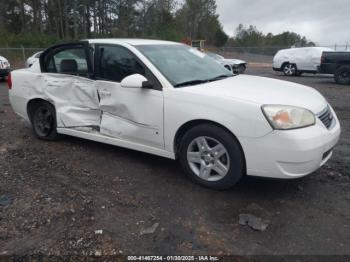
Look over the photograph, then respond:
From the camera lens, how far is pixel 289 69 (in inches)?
733

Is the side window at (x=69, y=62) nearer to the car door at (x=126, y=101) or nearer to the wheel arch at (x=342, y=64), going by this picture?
the car door at (x=126, y=101)

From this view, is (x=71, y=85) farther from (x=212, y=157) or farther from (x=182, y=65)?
(x=212, y=157)

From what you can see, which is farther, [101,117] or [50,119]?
[50,119]

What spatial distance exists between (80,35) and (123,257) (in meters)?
39.4

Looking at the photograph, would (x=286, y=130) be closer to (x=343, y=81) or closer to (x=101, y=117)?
(x=101, y=117)

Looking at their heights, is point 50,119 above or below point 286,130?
below

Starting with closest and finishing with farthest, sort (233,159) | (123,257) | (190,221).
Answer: (123,257) < (190,221) < (233,159)

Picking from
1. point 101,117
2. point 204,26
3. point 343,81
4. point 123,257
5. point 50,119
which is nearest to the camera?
point 123,257

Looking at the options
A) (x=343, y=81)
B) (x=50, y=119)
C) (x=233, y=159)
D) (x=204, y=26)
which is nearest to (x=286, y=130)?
(x=233, y=159)

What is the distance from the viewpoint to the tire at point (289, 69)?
60.4 feet

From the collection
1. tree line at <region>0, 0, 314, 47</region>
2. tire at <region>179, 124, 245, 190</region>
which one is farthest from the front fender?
tree line at <region>0, 0, 314, 47</region>

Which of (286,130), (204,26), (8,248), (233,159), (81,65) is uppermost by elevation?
(204,26)

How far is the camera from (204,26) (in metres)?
56.6

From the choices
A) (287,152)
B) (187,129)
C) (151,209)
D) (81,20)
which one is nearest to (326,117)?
(287,152)
